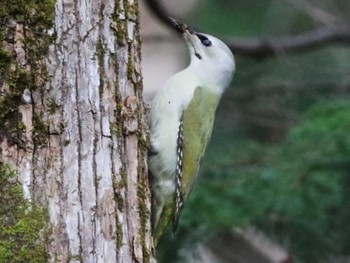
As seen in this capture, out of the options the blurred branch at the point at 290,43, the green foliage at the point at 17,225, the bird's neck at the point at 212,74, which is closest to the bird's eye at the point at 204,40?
the bird's neck at the point at 212,74

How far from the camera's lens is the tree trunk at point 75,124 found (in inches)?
178

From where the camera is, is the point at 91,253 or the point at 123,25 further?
the point at 123,25

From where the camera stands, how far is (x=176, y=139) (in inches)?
239

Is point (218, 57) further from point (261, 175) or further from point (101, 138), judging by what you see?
point (101, 138)

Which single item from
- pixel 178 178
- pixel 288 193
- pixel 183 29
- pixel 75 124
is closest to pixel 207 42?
pixel 183 29

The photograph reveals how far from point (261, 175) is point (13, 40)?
304 cm

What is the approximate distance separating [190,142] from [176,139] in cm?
9

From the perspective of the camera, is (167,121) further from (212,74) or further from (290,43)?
(290,43)

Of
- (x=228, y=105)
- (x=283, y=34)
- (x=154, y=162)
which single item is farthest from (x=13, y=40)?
(x=283, y=34)

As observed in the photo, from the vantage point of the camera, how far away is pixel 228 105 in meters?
9.15

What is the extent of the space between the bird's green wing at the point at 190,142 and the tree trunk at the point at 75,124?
1.14m

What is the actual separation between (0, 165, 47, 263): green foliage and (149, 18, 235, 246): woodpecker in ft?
4.60

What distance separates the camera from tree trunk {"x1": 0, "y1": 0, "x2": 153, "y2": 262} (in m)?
4.53

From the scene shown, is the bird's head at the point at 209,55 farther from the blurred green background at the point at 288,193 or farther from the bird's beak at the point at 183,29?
the blurred green background at the point at 288,193
